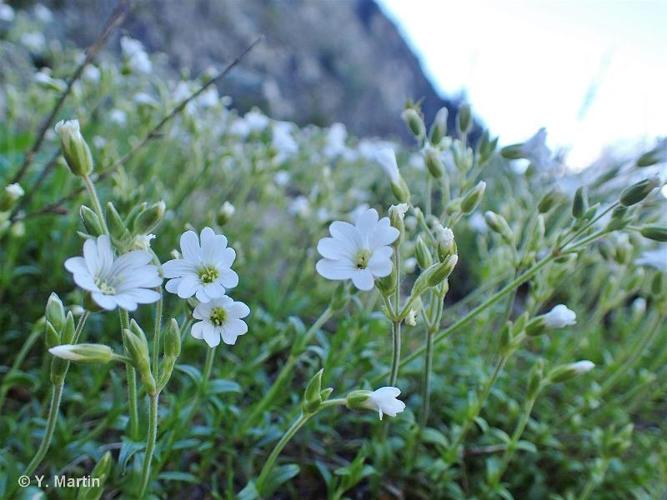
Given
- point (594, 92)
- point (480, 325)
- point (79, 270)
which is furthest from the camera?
point (594, 92)

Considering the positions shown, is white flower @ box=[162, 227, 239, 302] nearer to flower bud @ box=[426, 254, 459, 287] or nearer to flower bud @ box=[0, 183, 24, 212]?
flower bud @ box=[426, 254, 459, 287]

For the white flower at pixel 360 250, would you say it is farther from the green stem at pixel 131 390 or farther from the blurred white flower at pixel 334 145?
the blurred white flower at pixel 334 145

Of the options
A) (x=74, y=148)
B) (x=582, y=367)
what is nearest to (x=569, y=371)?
(x=582, y=367)

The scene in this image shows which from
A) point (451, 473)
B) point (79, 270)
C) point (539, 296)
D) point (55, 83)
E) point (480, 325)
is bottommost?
point (451, 473)

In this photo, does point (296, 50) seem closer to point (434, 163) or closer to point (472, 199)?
point (434, 163)

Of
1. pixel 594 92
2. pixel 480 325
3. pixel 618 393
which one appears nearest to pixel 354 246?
pixel 480 325

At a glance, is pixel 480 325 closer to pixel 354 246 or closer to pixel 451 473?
pixel 451 473

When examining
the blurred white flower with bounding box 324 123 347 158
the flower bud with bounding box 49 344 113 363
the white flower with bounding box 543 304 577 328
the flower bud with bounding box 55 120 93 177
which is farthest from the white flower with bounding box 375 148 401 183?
the blurred white flower with bounding box 324 123 347 158
